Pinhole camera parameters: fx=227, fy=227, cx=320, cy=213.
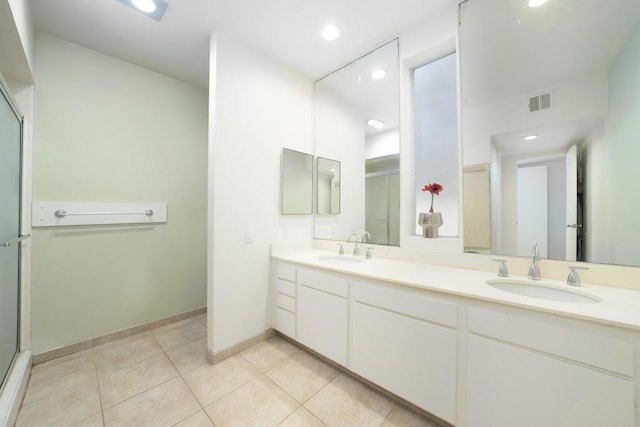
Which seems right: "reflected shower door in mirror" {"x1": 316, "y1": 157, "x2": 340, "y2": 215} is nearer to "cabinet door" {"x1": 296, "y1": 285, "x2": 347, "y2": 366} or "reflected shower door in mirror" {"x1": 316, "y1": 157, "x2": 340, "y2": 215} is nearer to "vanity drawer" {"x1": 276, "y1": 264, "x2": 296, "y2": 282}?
"vanity drawer" {"x1": 276, "y1": 264, "x2": 296, "y2": 282}

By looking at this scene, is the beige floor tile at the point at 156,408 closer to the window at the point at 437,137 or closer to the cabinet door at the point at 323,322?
the cabinet door at the point at 323,322

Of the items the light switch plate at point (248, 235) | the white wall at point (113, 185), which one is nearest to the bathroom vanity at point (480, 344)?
the light switch plate at point (248, 235)

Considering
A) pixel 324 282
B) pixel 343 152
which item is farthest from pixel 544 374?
pixel 343 152

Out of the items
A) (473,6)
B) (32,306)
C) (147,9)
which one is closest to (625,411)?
Answer: (473,6)

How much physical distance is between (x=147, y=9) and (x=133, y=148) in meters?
1.18

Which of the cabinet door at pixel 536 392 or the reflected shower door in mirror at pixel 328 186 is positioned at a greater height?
the reflected shower door in mirror at pixel 328 186

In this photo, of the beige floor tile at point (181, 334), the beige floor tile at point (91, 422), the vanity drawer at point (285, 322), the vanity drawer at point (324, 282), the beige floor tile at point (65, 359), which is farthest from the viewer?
the beige floor tile at point (181, 334)

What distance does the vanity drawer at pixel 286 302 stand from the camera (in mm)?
1965

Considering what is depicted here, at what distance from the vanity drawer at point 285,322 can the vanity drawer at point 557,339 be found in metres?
1.35

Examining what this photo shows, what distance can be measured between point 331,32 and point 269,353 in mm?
2744

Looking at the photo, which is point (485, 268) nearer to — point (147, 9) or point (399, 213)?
point (399, 213)

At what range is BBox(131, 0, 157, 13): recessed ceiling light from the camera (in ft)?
5.10

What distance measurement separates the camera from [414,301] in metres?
1.28

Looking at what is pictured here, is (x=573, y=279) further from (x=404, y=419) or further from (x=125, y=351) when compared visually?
(x=125, y=351)
